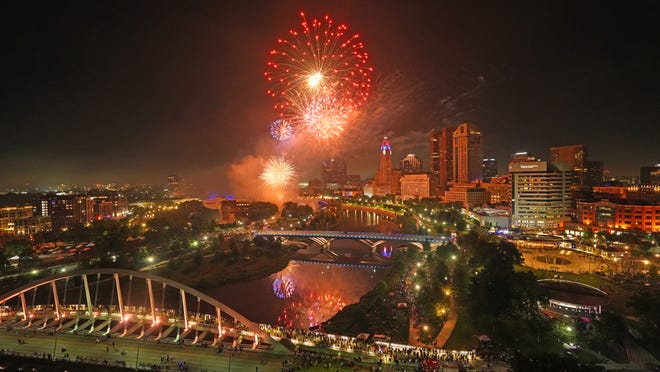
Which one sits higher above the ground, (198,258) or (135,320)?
(135,320)

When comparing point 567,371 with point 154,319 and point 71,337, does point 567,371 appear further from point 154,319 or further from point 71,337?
point 71,337

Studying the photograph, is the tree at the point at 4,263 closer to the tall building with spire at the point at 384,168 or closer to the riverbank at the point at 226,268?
the riverbank at the point at 226,268

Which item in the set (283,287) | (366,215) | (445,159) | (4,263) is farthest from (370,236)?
(445,159)

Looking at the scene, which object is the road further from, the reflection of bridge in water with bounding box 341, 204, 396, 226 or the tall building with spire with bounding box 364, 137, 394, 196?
the tall building with spire with bounding box 364, 137, 394, 196

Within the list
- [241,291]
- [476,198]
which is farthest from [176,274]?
[476,198]

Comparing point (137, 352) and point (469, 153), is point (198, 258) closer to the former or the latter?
point (137, 352)

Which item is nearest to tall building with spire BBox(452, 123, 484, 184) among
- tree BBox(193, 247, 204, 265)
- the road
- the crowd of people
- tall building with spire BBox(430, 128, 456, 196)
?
tall building with spire BBox(430, 128, 456, 196)
